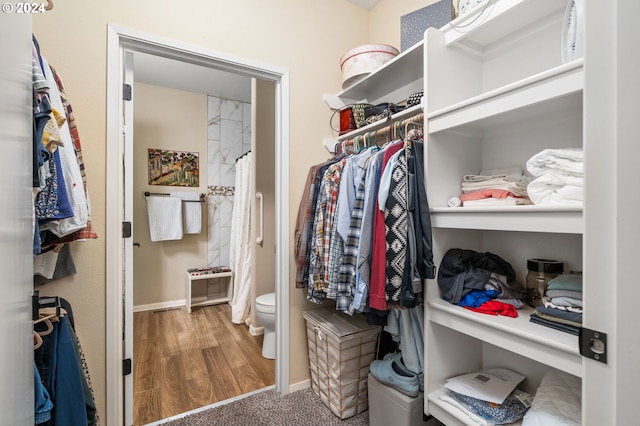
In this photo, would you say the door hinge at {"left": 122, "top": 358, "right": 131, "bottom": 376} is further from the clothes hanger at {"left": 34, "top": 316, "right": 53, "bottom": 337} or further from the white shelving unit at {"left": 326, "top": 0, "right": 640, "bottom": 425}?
the white shelving unit at {"left": 326, "top": 0, "right": 640, "bottom": 425}

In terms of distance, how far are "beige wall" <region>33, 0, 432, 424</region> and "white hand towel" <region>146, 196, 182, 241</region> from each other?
2193 mm

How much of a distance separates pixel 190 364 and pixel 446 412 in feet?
6.31

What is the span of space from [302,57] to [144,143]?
253cm

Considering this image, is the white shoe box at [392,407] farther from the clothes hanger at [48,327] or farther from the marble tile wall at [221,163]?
the marble tile wall at [221,163]

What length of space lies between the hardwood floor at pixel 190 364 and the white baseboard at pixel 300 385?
0.19 meters

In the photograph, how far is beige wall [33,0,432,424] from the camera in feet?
4.64

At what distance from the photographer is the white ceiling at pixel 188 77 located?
3090mm

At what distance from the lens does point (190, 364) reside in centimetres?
231

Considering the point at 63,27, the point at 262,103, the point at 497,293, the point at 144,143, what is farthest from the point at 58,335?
the point at 144,143

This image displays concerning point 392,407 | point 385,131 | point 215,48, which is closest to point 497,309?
point 392,407

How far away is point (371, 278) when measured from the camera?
1.31 metres

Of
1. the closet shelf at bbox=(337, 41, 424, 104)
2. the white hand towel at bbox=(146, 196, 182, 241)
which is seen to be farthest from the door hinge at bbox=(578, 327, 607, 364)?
the white hand towel at bbox=(146, 196, 182, 241)

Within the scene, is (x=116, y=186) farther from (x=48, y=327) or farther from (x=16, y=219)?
(x=16, y=219)

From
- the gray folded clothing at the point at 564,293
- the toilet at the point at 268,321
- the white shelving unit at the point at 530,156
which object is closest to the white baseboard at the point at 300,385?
the toilet at the point at 268,321
